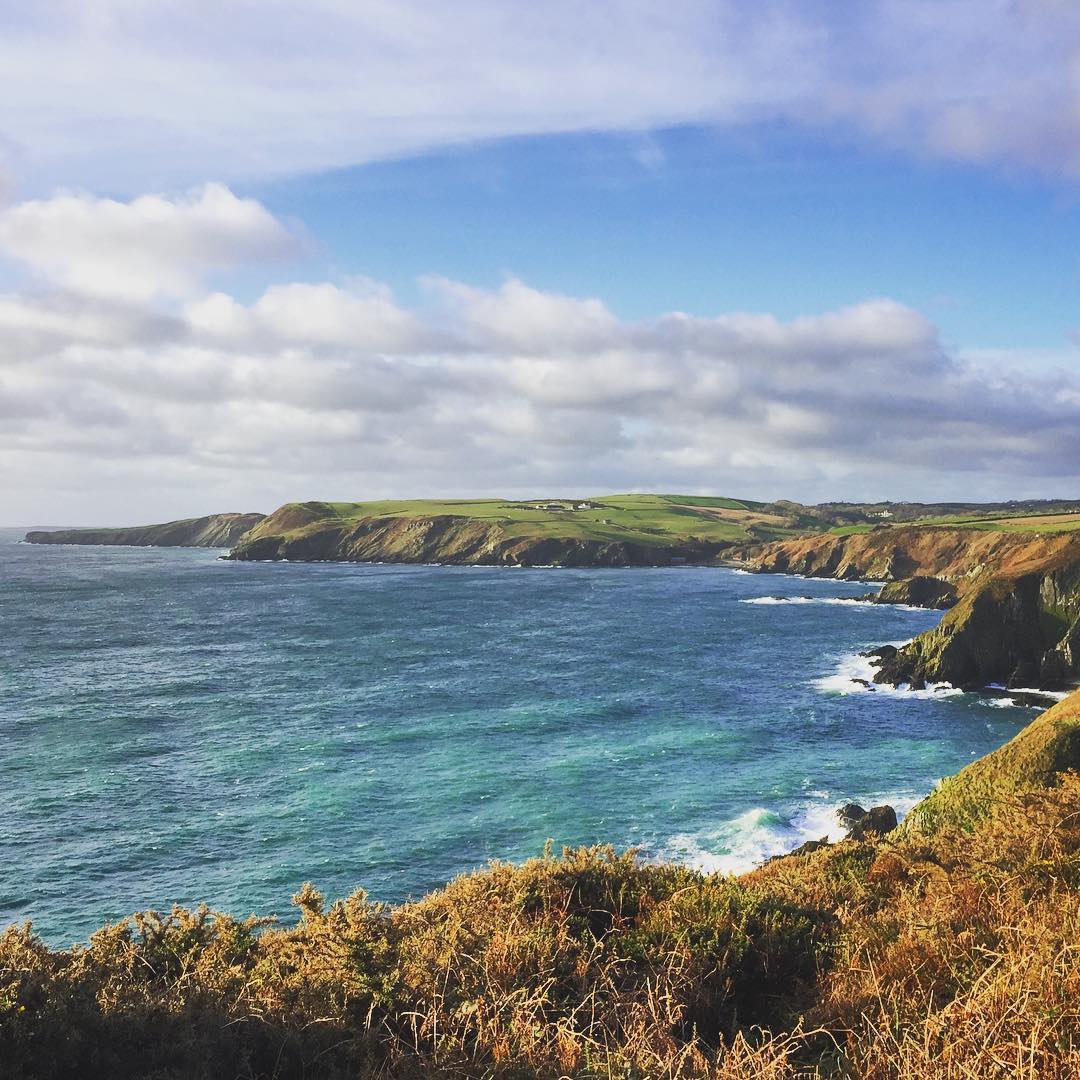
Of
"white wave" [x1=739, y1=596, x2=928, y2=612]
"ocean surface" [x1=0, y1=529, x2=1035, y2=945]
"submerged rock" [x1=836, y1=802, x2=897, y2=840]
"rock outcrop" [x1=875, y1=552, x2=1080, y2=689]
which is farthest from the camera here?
"white wave" [x1=739, y1=596, x2=928, y2=612]

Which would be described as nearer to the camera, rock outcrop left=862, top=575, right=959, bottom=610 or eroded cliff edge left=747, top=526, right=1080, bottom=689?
eroded cliff edge left=747, top=526, right=1080, bottom=689

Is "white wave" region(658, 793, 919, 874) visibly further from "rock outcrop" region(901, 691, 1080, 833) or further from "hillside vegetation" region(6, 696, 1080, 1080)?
"hillside vegetation" region(6, 696, 1080, 1080)

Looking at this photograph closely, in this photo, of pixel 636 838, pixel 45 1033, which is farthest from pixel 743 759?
pixel 45 1033

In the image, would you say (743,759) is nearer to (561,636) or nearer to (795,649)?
(795,649)

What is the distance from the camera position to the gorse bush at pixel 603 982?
264 inches

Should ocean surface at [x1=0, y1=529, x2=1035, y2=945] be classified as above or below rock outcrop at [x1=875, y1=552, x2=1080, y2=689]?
below

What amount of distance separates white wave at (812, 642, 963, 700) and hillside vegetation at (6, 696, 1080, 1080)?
53.3m

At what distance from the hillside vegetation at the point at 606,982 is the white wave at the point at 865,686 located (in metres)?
53.3

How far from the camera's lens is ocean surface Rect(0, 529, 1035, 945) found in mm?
33812

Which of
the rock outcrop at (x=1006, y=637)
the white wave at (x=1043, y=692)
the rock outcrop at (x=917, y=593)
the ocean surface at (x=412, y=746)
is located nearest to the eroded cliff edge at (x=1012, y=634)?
the rock outcrop at (x=1006, y=637)

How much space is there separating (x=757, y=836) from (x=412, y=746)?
73.6 feet

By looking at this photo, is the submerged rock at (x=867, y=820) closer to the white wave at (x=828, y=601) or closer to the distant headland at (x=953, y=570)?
the distant headland at (x=953, y=570)

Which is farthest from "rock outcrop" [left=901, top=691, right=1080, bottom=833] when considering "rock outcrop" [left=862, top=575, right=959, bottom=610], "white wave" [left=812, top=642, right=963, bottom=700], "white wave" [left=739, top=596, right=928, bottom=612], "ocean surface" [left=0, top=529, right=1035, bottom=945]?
"rock outcrop" [left=862, top=575, right=959, bottom=610]

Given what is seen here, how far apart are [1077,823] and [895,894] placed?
12.1 ft
